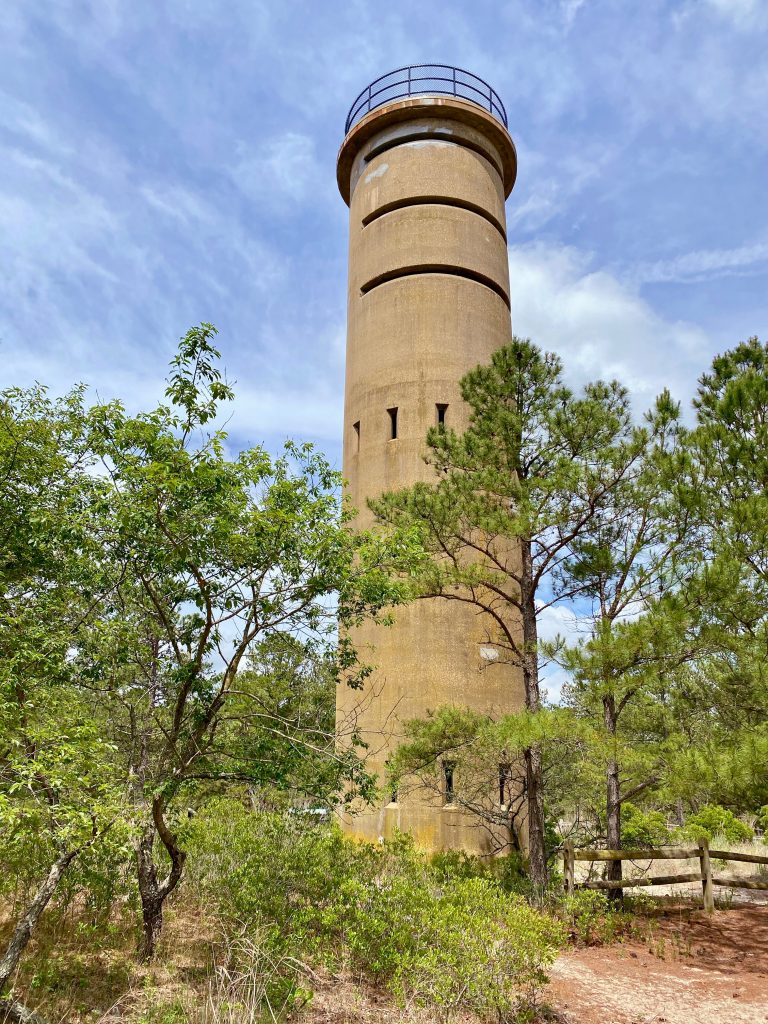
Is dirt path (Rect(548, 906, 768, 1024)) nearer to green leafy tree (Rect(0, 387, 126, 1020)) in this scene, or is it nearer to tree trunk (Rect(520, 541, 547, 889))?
tree trunk (Rect(520, 541, 547, 889))

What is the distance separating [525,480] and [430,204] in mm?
8849

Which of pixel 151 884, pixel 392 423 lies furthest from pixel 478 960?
pixel 392 423

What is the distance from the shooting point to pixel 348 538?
665 cm

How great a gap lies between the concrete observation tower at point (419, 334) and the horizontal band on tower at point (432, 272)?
0.03 m

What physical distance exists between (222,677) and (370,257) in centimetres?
1200

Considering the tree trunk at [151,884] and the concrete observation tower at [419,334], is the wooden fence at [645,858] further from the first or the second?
the tree trunk at [151,884]

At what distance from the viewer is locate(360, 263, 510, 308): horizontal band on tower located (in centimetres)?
1555

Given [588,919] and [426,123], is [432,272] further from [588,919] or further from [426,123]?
[588,919]

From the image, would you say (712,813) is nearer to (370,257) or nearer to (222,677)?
(222,677)

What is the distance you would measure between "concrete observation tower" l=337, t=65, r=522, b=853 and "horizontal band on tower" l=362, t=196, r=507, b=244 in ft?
0.09

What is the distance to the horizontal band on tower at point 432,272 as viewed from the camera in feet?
51.0

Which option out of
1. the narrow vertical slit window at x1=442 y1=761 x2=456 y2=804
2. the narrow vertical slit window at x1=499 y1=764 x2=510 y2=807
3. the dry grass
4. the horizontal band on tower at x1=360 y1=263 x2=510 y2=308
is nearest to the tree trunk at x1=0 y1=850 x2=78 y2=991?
the dry grass

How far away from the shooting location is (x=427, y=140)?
16641 mm

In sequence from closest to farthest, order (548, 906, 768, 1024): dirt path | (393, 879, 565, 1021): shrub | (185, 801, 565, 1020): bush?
1. (393, 879, 565, 1021): shrub
2. (185, 801, 565, 1020): bush
3. (548, 906, 768, 1024): dirt path
